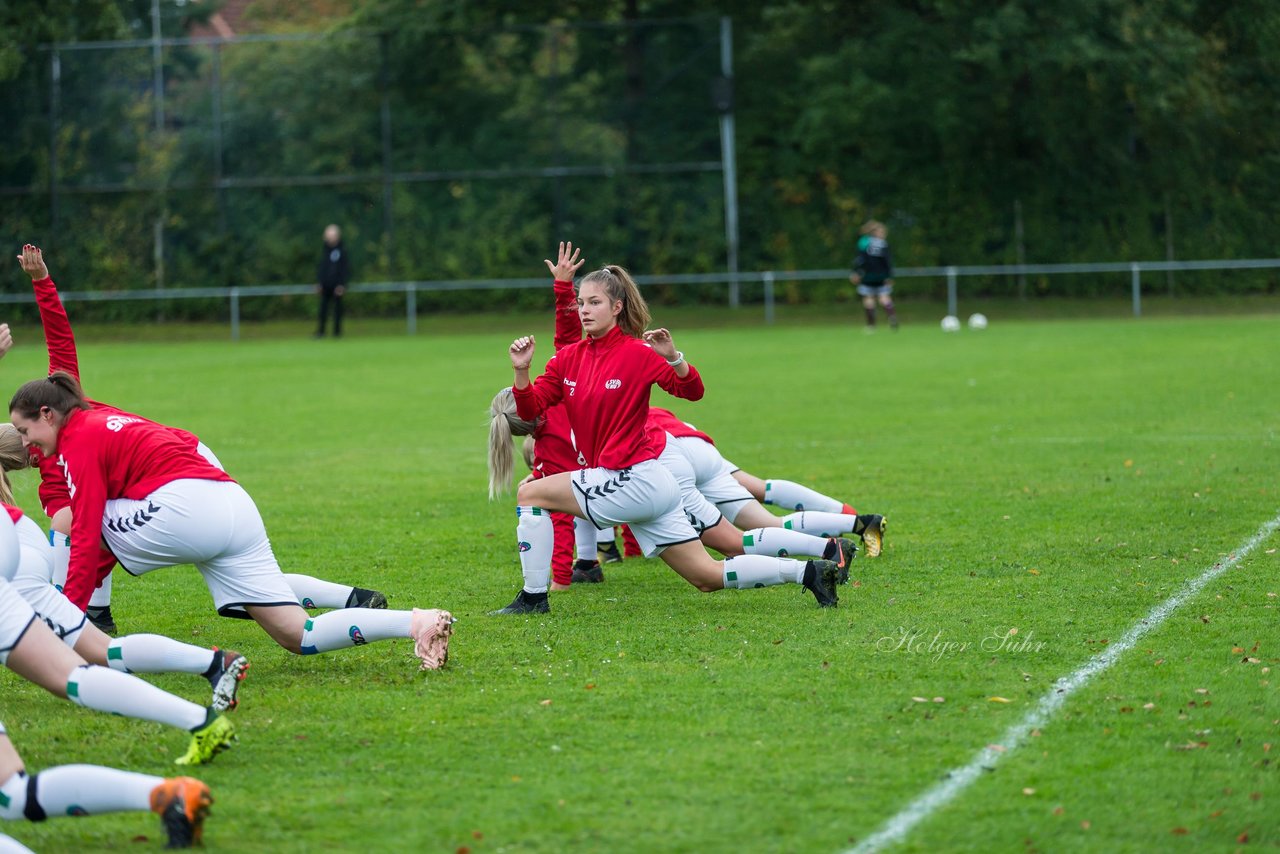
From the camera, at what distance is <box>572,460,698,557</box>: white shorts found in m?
6.90

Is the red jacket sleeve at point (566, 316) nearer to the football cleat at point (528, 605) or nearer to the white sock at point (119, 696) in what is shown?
the football cleat at point (528, 605)

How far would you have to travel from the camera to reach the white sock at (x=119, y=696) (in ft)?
15.5

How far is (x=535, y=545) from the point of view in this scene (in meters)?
7.25

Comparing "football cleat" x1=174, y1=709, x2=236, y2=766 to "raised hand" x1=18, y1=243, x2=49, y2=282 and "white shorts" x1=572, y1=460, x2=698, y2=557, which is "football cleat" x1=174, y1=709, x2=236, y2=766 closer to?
"white shorts" x1=572, y1=460, x2=698, y2=557

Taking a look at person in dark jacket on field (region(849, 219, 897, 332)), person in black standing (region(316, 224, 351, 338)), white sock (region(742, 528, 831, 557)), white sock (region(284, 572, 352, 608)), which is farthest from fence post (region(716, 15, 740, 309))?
white sock (region(284, 572, 352, 608))

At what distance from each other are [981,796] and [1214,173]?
101ft

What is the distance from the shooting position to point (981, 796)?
460 centimetres

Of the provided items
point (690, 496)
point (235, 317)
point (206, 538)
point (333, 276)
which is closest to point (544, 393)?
point (690, 496)

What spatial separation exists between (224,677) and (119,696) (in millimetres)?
771

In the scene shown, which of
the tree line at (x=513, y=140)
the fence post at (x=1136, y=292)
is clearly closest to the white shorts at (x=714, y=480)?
the fence post at (x=1136, y=292)

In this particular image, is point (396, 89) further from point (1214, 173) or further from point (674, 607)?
point (674, 607)

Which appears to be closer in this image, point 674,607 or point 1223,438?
point 674,607

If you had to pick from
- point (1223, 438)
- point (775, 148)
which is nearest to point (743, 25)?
point (775, 148)

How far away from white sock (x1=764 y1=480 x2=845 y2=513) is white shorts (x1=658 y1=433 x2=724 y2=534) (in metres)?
1.37
